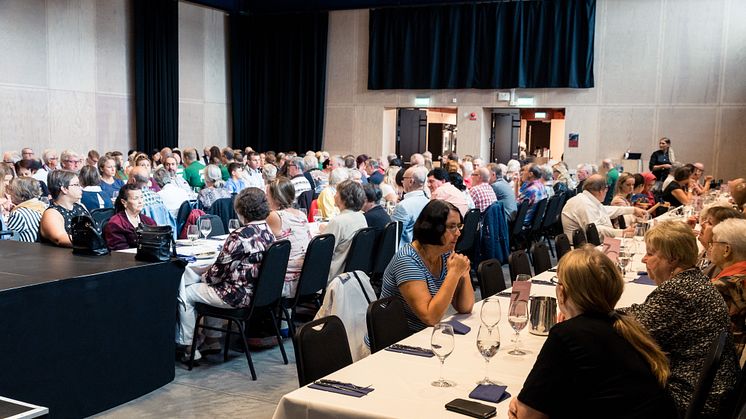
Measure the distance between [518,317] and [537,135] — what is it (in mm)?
17207

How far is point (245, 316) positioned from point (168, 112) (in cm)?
1247

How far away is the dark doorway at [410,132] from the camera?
18328 millimetres

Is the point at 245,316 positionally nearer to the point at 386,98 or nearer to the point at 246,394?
the point at 246,394

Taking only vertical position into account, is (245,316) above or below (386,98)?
below

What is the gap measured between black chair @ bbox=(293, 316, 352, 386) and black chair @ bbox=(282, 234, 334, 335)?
236 cm

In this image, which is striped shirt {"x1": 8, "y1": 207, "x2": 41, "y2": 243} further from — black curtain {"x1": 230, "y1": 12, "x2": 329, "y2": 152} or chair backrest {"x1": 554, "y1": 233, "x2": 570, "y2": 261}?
black curtain {"x1": 230, "y1": 12, "x2": 329, "y2": 152}

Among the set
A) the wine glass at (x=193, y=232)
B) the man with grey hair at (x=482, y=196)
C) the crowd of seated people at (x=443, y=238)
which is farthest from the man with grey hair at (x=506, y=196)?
the wine glass at (x=193, y=232)

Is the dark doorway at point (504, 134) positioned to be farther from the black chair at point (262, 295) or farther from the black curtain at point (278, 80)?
the black chair at point (262, 295)

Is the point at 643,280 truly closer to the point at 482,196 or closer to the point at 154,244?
the point at 154,244

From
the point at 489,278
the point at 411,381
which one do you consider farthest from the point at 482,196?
the point at 411,381

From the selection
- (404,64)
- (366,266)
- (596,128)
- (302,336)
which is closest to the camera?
(302,336)

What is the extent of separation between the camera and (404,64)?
17703 millimetres

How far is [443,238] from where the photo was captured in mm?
3916

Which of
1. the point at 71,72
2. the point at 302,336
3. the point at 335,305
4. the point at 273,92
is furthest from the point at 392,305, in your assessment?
the point at 273,92
